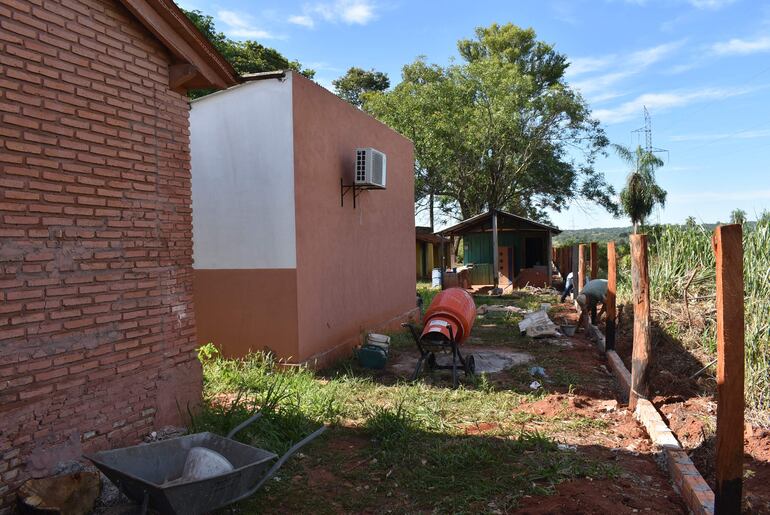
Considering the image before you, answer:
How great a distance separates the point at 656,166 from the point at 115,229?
107 feet

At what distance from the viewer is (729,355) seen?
367 cm

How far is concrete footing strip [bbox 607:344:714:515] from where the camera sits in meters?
3.81

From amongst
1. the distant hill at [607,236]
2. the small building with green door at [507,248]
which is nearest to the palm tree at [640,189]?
the distant hill at [607,236]

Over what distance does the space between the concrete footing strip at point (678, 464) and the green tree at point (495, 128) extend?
2206 cm

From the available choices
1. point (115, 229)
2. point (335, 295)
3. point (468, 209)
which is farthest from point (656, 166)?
point (115, 229)

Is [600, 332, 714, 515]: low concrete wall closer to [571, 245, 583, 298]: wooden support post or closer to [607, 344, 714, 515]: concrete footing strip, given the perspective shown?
[607, 344, 714, 515]: concrete footing strip

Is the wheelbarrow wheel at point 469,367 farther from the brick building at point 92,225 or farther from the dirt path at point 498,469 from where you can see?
the brick building at point 92,225

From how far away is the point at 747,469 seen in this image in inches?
177

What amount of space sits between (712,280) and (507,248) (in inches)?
624

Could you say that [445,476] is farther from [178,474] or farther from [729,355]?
[729,355]

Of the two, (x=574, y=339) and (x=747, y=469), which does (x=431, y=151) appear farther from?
(x=747, y=469)

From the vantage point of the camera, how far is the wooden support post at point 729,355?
3.58 m

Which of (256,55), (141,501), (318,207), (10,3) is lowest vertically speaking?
(141,501)

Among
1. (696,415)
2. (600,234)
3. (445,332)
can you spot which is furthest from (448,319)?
(600,234)
